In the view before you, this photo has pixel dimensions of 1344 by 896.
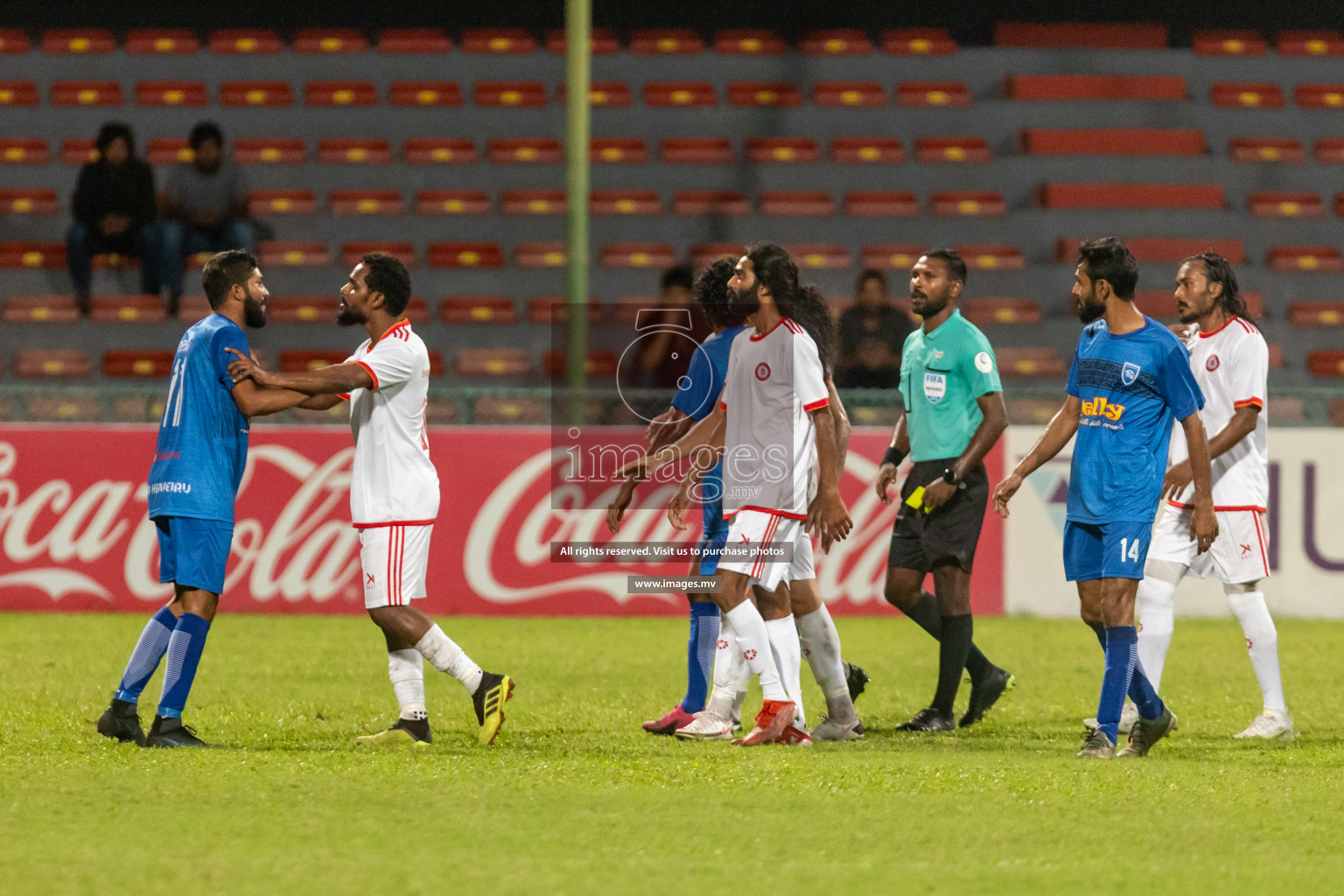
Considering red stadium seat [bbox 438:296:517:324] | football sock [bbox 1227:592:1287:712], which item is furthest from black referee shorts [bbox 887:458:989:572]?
red stadium seat [bbox 438:296:517:324]

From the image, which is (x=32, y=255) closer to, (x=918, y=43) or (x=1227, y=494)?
(x=918, y=43)

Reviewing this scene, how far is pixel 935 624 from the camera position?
23.9 feet

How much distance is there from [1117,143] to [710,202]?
4760 mm

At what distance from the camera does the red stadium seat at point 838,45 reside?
18953 millimetres

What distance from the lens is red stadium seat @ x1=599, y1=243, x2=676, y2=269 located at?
16094mm

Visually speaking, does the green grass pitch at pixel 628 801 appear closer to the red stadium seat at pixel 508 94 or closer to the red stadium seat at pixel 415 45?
the red stadium seat at pixel 508 94

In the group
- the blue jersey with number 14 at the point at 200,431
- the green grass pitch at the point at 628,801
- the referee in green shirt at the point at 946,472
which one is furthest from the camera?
the referee in green shirt at the point at 946,472

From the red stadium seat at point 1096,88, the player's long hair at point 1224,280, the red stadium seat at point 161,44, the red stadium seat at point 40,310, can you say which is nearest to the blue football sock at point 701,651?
the player's long hair at point 1224,280

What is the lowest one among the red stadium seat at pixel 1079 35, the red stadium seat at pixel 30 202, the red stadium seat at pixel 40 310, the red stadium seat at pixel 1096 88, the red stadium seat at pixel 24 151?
the red stadium seat at pixel 40 310

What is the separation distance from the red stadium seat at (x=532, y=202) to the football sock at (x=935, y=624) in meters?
10.4

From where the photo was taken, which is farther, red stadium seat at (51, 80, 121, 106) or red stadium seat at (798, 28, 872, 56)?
red stadium seat at (798, 28, 872, 56)

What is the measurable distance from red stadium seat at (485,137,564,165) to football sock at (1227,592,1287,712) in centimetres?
1195

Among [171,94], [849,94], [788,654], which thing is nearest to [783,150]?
[849,94]

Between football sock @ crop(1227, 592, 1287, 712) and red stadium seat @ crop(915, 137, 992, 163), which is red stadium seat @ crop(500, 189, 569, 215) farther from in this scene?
football sock @ crop(1227, 592, 1287, 712)
